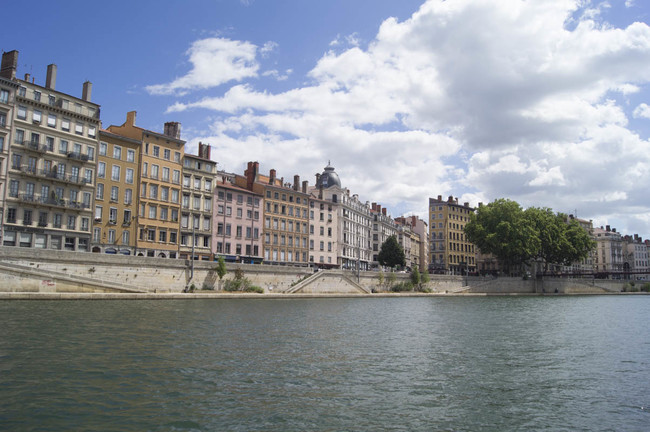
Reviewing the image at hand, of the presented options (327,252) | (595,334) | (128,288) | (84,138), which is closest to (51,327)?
(128,288)

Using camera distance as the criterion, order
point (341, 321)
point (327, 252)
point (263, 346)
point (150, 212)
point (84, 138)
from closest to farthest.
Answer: point (263, 346) → point (341, 321) → point (84, 138) → point (150, 212) → point (327, 252)

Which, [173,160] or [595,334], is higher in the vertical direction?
[173,160]

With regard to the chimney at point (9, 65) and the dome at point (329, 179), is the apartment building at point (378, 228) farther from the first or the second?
the chimney at point (9, 65)

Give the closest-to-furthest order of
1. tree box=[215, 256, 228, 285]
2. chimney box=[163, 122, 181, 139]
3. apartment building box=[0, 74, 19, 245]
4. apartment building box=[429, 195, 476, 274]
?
apartment building box=[0, 74, 19, 245], tree box=[215, 256, 228, 285], chimney box=[163, 122, 181, 139], apartment building box=[429, 195, 476, 274]

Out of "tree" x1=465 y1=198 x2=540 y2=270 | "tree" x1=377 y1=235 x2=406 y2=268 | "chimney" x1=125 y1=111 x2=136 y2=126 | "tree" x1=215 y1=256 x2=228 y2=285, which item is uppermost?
"chimney" x1=125 y1=111 x2=136 y2=126

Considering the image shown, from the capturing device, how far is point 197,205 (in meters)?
75.1

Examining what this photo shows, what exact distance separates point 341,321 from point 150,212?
129ft

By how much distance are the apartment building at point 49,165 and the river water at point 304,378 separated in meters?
27.0

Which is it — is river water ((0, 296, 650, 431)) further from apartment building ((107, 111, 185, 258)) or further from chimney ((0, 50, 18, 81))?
apartment building ((107, 111, 185, 258))

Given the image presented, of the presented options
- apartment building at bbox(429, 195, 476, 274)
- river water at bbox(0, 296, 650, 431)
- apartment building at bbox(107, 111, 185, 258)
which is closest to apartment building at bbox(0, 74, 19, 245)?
apartment building at bbox(107, 111, 185, 258)

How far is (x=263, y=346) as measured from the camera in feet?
78.3

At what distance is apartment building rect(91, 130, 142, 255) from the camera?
206ft

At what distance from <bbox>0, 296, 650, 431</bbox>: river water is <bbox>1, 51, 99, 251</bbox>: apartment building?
2699 centimetres

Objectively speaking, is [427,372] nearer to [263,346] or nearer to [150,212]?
[263,346]
